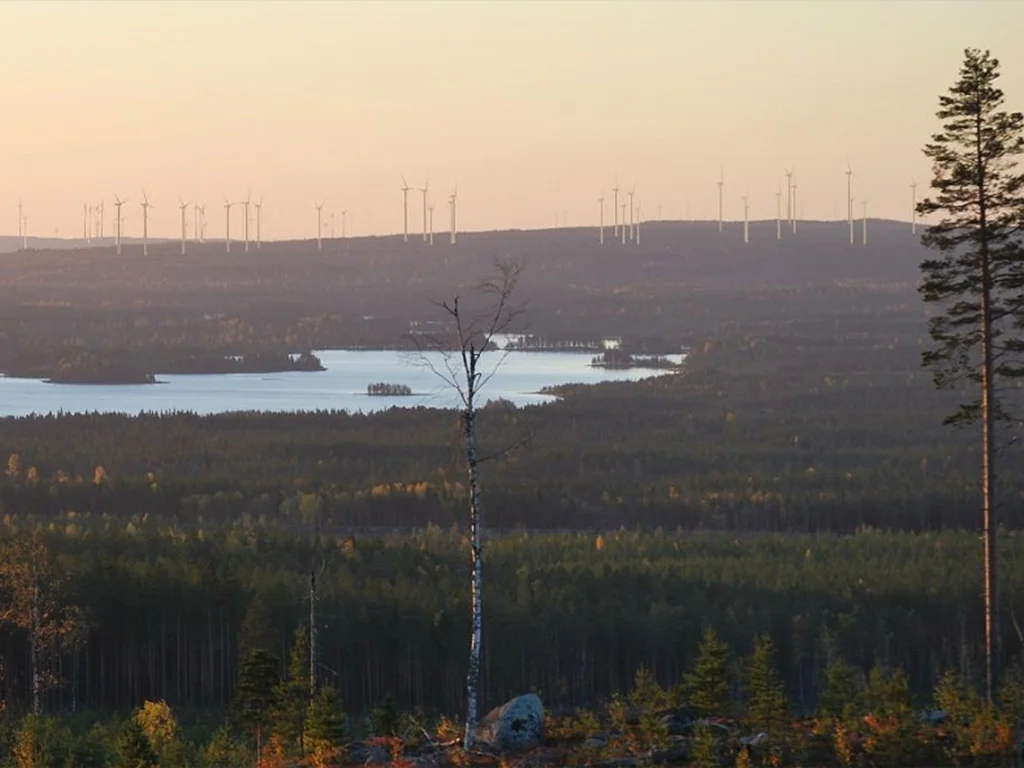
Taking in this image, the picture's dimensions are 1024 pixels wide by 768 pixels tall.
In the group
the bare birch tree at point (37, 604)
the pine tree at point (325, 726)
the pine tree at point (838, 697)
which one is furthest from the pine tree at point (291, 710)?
the bare birch tree at point (37, 604)

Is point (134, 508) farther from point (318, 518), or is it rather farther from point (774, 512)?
point (774, 512)

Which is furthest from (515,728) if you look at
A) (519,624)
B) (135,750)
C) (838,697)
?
(519,624)

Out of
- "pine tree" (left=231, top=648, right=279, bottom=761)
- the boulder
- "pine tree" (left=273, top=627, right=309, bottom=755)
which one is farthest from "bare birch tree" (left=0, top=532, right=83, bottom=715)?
the boulder

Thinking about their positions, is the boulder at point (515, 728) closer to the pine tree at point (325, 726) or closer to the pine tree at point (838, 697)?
the pine tree at point (325, 726)

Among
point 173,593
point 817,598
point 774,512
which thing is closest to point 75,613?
point 173,593

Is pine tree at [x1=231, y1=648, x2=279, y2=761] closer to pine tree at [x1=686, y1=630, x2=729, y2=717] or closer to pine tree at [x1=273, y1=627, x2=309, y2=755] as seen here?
pine tree at [x1=273, y1=627, x2=309, y2=755]

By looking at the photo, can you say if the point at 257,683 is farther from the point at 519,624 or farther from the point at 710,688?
the point at 519,624

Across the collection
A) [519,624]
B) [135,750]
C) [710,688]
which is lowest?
[519,624]

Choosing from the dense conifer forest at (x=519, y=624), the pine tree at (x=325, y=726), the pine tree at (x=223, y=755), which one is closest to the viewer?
the pine tree at (x=325, y=726)
